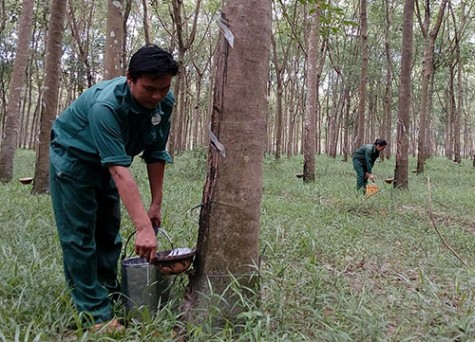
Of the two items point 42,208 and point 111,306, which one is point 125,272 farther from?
point 42,208

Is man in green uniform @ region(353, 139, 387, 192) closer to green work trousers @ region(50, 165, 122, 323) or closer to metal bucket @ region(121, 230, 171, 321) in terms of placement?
metal bucket @ region(121, 230, 171, 321)

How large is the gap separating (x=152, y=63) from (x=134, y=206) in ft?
2.16

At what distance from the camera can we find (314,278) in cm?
295

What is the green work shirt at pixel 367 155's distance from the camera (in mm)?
8516

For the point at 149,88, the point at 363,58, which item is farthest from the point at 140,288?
the point at 363,58

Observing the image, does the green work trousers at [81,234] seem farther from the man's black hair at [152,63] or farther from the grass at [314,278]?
the man's black hair at [152,63]

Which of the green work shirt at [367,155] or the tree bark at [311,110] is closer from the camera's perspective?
the green work shirt at [367,155]

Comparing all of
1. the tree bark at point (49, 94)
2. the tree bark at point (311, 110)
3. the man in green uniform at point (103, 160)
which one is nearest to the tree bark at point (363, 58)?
the tree bark at point (311, 110)

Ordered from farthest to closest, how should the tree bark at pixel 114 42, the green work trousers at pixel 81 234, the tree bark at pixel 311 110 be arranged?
the tree bark at pixel 311 110, the tree bark at pixel 114 42, the green work trousers at pixel 81 234

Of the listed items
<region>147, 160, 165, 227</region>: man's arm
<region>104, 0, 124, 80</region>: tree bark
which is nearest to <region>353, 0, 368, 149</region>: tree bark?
<region>104, 0, 124, 80</region>: tree bark

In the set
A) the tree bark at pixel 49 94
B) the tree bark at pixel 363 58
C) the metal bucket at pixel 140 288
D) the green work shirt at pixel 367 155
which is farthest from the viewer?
the tree bark at pixel 363 58

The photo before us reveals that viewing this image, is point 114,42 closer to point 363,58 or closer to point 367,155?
point 367,155

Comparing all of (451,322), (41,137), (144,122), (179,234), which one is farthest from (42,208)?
(451,322)

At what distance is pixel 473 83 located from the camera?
3366cm
